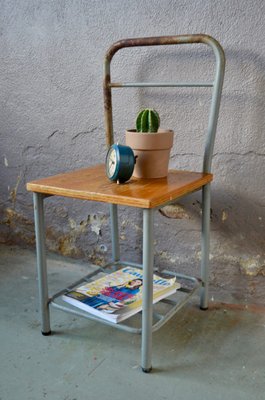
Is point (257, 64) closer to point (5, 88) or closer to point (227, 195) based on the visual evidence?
point (227, 195)

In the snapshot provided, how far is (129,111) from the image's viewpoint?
1581mm

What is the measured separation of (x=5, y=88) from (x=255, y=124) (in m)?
1.13

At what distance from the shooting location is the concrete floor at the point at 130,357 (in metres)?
1.07

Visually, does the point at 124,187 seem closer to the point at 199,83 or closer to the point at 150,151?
the point at 150,151

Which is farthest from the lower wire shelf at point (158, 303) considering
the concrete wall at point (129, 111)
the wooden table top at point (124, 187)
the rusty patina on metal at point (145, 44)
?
the rusty patina on metal at point (145, 44)

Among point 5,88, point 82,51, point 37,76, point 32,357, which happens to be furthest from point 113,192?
point 5,88

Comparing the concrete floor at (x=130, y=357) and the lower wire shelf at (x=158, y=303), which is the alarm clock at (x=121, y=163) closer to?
the lower wire shelf at (x=158, y=303)

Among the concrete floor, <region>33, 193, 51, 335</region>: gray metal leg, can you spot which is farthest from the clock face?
the concrete floor

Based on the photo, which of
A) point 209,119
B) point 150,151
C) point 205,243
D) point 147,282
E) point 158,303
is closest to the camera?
point 147,282

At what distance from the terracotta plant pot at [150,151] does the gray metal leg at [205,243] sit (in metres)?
0.20

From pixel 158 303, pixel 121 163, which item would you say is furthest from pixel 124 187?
pixel 158 303

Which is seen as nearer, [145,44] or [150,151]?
[150,151]

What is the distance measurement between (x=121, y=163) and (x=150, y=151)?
105 mm

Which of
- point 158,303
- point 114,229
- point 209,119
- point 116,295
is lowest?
point 158,303
